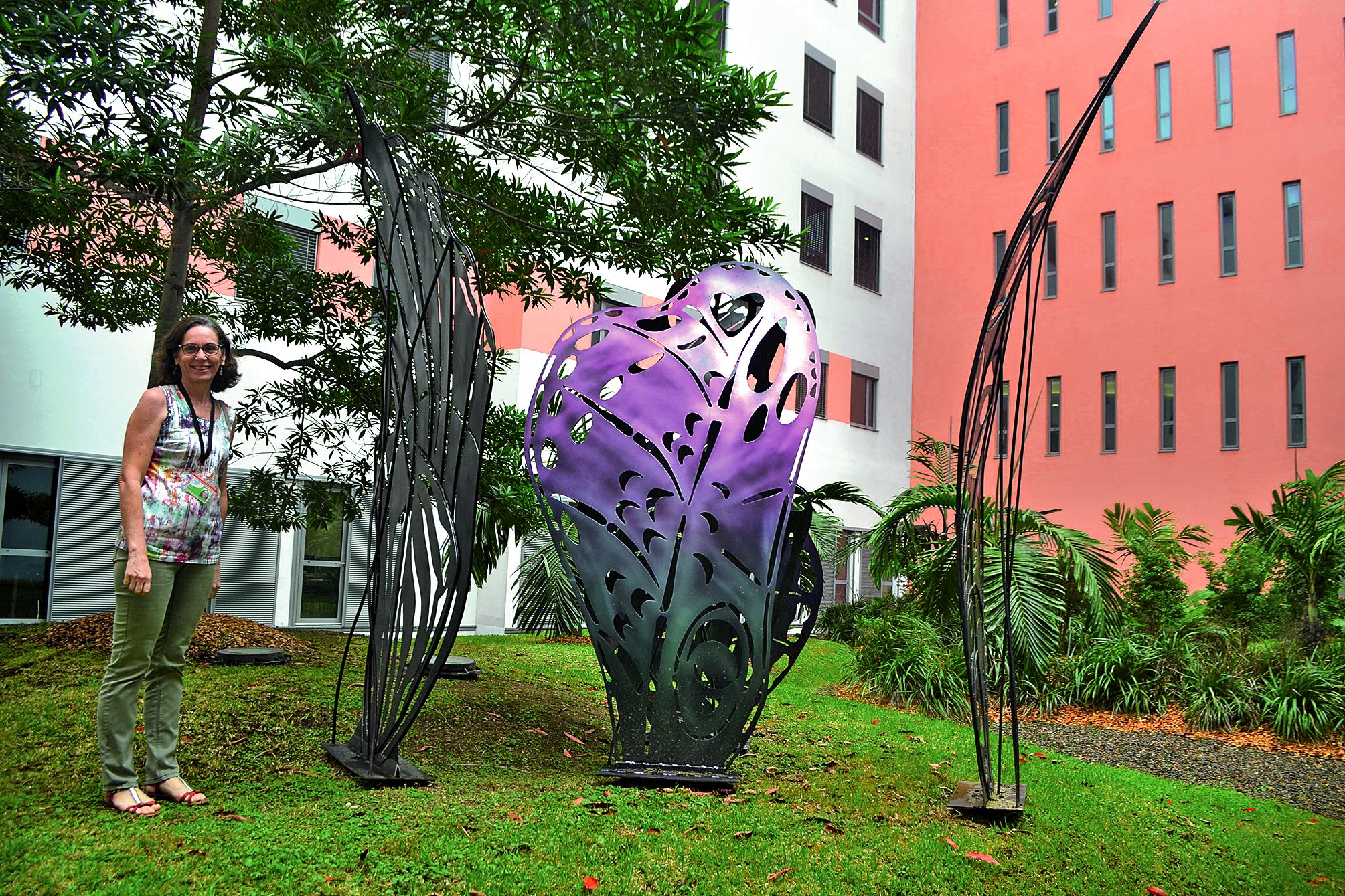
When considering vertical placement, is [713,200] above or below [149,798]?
above

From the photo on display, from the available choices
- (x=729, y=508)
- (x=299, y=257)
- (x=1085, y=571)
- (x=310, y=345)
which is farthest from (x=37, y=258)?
(x=1085, y=571)

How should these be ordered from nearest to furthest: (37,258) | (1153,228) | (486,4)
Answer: (486,4)
(37,258)
(1153,228)

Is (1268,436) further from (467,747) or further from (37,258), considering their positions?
(37,258)

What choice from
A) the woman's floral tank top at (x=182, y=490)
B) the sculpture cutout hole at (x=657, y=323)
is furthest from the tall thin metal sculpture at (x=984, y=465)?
the woman's floral tank top at (x=182, y=490)

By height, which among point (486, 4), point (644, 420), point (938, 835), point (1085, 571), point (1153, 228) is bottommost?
point (938, 835)

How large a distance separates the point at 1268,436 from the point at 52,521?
17.7 meters

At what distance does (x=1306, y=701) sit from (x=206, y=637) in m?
8.09

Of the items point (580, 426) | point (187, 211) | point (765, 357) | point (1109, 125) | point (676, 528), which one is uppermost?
point (1109, 125)

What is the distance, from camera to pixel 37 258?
7.22m

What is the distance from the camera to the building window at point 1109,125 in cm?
1955

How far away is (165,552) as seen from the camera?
3641 mm

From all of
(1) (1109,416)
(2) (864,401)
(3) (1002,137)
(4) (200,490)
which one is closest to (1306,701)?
(4) (200,490)

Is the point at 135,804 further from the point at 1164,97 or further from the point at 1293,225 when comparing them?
the point at 1164,97

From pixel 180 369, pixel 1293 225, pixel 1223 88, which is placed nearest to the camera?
pixel 180 369
